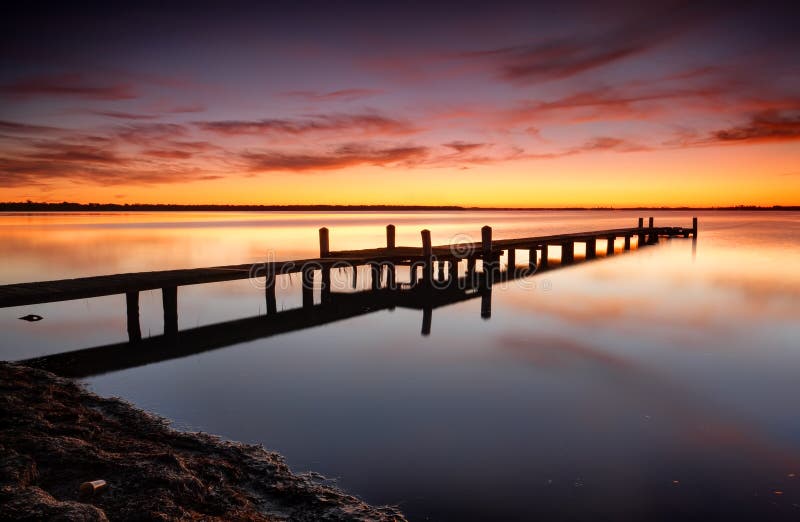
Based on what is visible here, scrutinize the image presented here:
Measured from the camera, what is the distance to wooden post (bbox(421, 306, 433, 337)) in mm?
11549

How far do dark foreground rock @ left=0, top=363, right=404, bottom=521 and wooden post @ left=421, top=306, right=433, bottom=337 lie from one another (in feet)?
21.6

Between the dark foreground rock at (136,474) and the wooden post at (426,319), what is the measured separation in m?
6.57

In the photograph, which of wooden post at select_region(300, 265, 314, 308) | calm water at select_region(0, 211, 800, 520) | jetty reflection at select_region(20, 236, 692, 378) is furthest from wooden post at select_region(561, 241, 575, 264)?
wooden post at select_region(300, 265, 314, 308)

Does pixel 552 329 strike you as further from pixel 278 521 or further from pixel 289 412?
pixel 278 521

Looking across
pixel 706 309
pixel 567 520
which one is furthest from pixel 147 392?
pixel 706 309

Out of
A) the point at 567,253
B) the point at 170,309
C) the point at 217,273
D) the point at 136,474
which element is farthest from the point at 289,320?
the point at 567,253

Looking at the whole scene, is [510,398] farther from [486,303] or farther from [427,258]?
[427,258]

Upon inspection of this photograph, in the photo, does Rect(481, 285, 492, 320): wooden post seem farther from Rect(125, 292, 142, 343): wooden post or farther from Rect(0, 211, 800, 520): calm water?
Rect(125, 292, 142, 343): wooden post

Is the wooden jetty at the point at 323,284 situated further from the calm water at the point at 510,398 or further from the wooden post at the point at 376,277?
the calm water at the point at 510,398

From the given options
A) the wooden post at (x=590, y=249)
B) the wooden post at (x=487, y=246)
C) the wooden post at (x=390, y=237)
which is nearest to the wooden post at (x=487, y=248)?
the wooden post at (x=487, y=246)

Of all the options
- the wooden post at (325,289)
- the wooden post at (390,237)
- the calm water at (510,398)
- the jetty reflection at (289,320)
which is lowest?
the calm water at (510,398)

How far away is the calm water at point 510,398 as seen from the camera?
193 inches

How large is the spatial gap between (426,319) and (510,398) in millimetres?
5355

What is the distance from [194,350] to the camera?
973 centimetres
